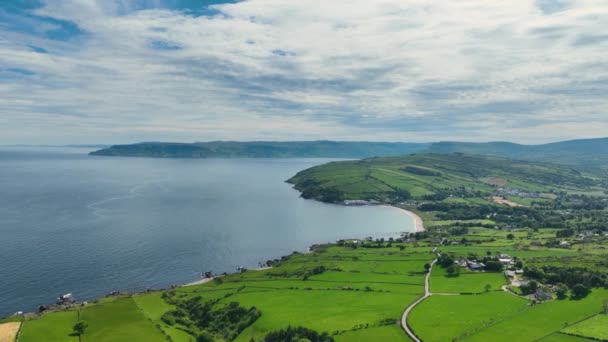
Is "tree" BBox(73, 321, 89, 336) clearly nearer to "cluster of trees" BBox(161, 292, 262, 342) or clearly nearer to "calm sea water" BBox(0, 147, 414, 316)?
"cluster of trees" BBox(161, 292, 262, 342)

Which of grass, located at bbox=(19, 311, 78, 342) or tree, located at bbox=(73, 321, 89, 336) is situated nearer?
grass, located at bbox=(19, 311, 78, 342)

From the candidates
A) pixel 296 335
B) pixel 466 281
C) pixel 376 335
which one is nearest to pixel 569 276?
pixel 466 281

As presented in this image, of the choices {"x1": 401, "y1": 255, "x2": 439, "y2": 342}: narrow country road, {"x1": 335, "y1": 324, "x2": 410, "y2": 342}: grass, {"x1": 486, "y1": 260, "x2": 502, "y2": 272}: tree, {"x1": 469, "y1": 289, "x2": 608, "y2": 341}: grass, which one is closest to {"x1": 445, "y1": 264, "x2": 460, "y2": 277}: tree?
{"x1": 401, "y1": 255, "x2": 439, "y2": 342}: narrow country road

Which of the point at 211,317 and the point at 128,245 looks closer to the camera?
the point at 211,317

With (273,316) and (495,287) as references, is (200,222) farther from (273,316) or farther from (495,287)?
(495,287)

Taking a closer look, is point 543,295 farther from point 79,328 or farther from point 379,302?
point 79,328

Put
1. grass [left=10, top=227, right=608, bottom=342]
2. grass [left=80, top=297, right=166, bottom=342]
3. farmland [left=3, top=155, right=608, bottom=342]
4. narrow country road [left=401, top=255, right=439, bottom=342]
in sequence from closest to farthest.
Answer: narrow country road [left=401, top=255, right=439, bottom=342] < grass [left=10, top=227, right=608, bottom=342] < farmland [left=3, top=155, right=608, bottom=342] < grass [left=80, top=297, right=166, bottom=342]

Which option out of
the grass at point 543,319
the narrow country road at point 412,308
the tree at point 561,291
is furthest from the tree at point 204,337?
the tree at point 561,291

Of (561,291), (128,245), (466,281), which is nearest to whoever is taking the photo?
(561,291)
